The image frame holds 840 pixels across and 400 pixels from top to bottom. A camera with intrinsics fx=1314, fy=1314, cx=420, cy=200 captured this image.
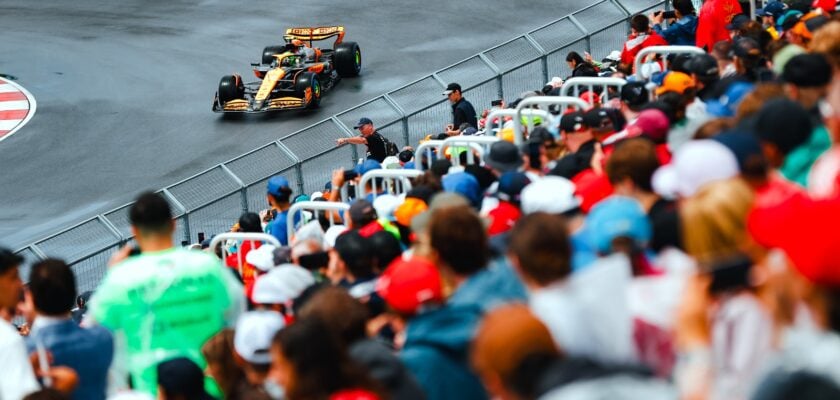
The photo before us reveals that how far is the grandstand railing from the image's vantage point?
13578 millimetres

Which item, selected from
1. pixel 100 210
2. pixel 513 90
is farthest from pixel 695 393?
pixel 513 90

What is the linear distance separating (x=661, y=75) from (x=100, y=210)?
31.4ft

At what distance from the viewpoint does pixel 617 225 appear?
16.6 feet

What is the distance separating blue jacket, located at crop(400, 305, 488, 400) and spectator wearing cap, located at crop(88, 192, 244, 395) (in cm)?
131

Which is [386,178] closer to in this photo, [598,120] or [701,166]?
[598,120]

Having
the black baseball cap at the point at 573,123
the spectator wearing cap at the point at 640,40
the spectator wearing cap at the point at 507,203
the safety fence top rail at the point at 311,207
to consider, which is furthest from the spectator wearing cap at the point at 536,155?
the spectator wearing cap at the point at 640,40

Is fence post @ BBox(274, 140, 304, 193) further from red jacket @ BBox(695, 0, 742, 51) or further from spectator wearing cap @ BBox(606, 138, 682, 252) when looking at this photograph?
spectator wearing cap @ BBox(606, 138, 682, 252)

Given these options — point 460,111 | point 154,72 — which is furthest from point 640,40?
point 154,72

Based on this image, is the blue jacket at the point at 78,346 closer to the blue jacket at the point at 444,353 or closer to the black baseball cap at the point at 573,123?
the blue jacket at the point at 444,353

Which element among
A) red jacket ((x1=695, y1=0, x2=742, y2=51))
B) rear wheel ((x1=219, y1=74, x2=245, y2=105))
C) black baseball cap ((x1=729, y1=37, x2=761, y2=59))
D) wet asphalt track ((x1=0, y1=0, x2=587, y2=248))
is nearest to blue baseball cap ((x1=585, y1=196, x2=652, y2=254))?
black baseball cap ((x1=729, y1=37, x2=761, y2=59))

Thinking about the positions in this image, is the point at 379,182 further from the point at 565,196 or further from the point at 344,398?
the point at 344,398

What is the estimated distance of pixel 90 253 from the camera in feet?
41.7

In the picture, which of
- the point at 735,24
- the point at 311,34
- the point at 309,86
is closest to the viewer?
the point at 735,24

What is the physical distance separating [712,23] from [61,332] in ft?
26.7
